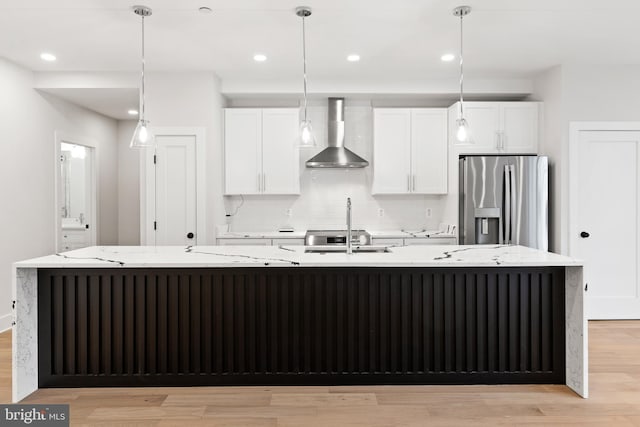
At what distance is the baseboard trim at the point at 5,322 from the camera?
430cm

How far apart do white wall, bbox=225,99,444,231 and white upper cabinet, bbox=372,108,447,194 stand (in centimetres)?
→ 36

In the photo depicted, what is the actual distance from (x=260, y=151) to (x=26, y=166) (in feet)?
7.73

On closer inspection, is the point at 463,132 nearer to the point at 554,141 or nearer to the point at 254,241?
the point at 554,141

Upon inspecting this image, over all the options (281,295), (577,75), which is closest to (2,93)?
(281,295)

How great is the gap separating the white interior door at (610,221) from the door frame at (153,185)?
3796 millimetres

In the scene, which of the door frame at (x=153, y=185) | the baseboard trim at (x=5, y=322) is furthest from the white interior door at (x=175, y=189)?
the baseboard trim at (x=5, y=322)

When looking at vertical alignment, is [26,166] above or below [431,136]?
below

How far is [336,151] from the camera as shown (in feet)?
17.3

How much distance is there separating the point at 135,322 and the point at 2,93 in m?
2.94

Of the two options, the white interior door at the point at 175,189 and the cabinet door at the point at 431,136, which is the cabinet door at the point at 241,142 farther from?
the cabinet door at the point at 431,136

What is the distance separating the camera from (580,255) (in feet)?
15.6

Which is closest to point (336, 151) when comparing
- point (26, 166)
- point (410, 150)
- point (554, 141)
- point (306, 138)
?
point (410, 150)

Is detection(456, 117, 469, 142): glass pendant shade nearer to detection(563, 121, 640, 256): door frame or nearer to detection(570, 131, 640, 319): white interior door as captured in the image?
detection(563, 121, 640, 256): door frame

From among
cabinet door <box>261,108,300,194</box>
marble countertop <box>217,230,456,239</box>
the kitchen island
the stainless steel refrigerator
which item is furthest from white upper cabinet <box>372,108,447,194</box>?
the kitchen island
